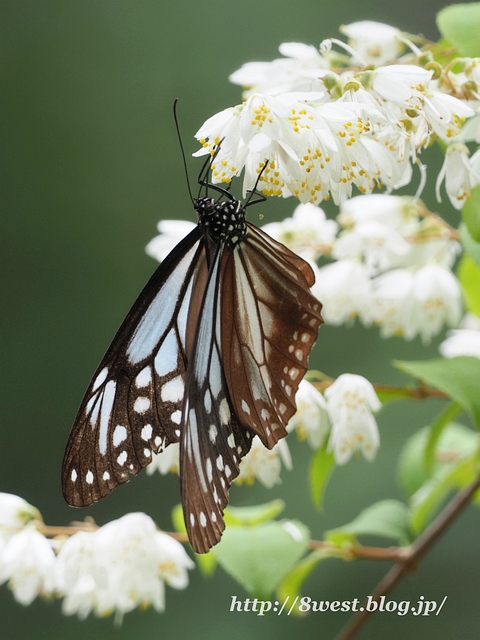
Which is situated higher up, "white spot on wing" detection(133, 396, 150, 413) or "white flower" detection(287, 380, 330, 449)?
"white spot on wing" detection(133, 396, 150, 413)

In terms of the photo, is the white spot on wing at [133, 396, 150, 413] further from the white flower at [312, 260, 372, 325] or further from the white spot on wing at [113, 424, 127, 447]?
the white flower at [312, 260, 372, 325]

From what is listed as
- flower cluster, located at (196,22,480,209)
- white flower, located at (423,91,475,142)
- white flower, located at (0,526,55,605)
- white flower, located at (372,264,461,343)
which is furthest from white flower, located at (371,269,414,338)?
white flower, located at (0,526,55,605)

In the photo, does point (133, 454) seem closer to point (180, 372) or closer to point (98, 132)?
point (180, 372)

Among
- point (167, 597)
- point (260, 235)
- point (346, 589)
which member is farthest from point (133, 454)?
point (167, 597)

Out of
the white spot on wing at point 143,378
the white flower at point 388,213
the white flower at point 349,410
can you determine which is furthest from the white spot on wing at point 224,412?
the white flower at point 388,213

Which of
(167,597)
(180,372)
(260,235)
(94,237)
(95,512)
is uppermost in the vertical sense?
(260,235)

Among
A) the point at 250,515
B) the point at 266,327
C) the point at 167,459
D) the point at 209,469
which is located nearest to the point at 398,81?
the point at 266,327

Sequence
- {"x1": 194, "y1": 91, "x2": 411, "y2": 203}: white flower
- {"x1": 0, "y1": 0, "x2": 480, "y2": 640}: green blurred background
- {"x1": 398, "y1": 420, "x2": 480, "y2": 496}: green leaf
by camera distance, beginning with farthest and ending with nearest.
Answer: {"x1": 0, "y1": 0, "x2": 480, "y2": 640}: green blurred background < {"x1": 398, "y1": 420, "x2": 480, "y2": 496}: green leaf < {"x1": 194, "y1": 91, "x2": 411, "y2": 203}: white flower
